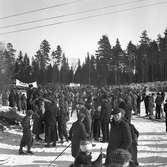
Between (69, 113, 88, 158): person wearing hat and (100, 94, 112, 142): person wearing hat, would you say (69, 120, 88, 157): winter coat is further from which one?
(100, 94, 112, 142): person wearing hat

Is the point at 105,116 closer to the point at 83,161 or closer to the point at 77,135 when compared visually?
the point at 77,135

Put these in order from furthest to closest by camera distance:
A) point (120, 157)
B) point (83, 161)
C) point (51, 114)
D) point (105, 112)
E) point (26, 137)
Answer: point (105, 112)
point (51, 114)
point (26, 137)
point (83, 161)
point (120, 157)

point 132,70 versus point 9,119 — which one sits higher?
point 132,70

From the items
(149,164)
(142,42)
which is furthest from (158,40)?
(149,164)

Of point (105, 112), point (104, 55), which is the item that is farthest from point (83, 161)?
point (104, 55)

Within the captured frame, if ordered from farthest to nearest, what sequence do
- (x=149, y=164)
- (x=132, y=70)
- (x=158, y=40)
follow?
(x=132, y=70) → (x=158, y=40) → (x=149, y=164)

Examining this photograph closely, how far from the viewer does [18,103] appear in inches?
1041

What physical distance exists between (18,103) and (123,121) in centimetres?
2027

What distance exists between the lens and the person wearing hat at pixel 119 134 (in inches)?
269

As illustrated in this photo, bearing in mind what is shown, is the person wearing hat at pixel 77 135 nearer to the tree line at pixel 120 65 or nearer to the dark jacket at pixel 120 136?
the dark jacket at pixel 120 136

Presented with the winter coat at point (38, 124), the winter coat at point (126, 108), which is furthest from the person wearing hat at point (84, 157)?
the winter coat at point (126, 108)

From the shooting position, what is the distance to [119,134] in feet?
22.7

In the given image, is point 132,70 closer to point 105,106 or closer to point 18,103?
point 18,103

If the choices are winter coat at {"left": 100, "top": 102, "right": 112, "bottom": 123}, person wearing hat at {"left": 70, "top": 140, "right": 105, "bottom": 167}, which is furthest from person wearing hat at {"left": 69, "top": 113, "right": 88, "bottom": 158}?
winter coat at {"left": 100, "top": 102, "right": 112, "bottom": 123}
